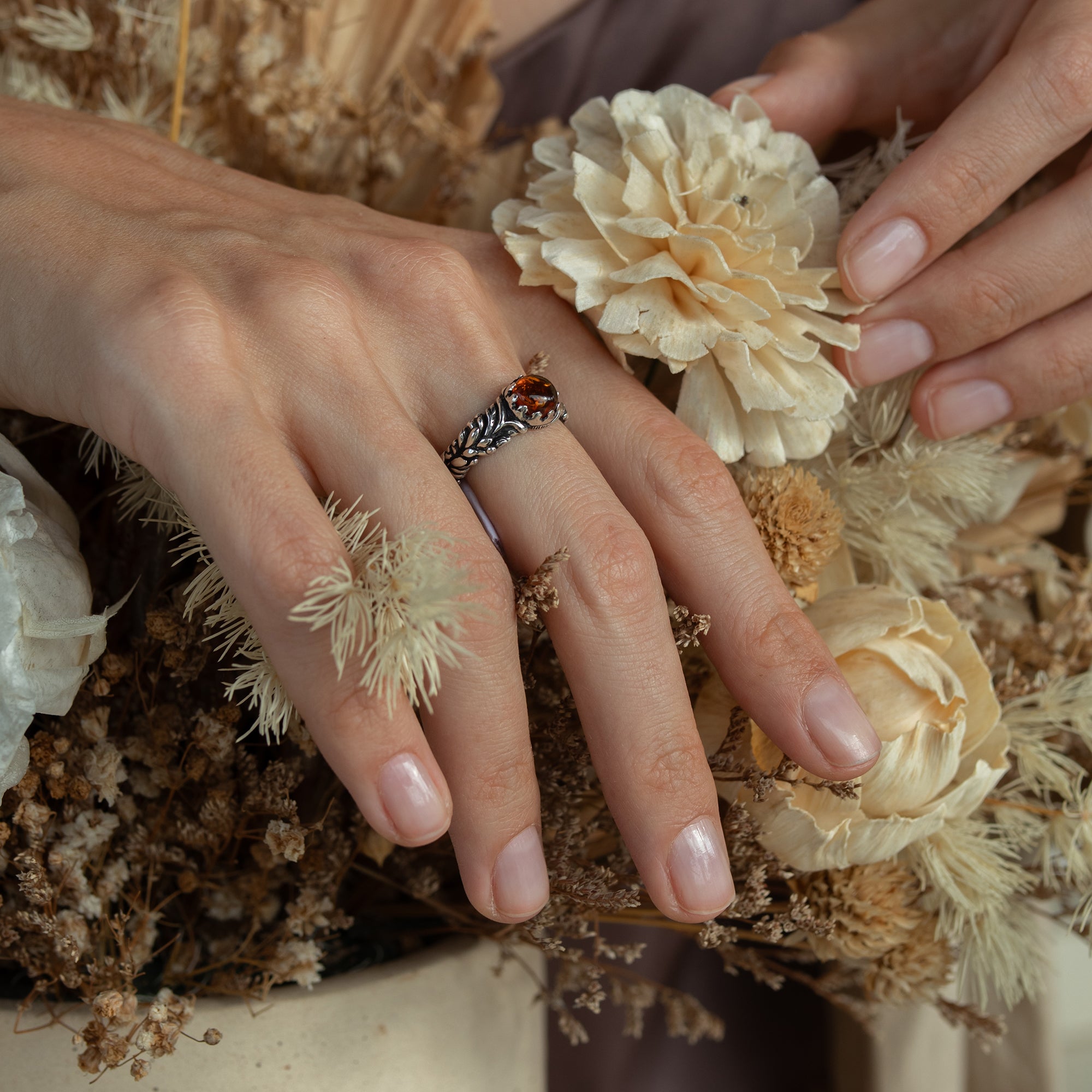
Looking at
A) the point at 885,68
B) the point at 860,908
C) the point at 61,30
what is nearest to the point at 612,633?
the point at 860,908

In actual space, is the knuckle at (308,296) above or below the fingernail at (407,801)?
above

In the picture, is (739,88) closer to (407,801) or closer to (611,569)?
(611,569)

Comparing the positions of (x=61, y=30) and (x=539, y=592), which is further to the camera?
(x=61, y=30)

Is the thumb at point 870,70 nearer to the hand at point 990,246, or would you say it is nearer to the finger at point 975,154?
the hand at point 990,246

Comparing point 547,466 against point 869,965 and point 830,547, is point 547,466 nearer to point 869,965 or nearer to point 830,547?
point 830,547

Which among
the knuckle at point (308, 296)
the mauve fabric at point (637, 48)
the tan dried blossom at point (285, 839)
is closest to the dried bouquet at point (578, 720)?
the tan dried blossom at point (285, 839)

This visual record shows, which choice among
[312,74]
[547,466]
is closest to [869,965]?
[547,466]

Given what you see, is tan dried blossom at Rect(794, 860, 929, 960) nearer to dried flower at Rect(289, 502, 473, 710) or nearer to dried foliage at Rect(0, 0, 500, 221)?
dried flower at Rect(289, 502, 473, 710)
